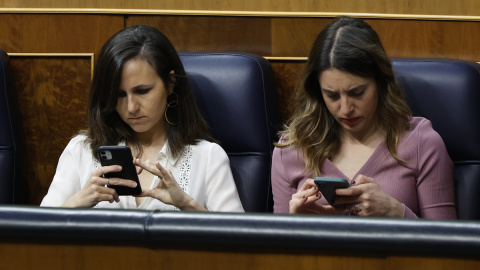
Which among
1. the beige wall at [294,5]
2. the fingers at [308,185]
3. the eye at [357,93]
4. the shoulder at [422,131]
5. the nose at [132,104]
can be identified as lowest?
→ the fingers at [308,185]

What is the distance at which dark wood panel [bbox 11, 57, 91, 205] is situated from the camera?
5.81 ft

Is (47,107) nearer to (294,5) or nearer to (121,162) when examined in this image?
(121,162)

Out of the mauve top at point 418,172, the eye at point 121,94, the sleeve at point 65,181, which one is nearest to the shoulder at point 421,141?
the mauve top at point 418,172

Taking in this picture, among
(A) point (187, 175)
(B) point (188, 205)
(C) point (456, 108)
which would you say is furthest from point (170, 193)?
(C) point (456, 108)

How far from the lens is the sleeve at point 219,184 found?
1.56 m

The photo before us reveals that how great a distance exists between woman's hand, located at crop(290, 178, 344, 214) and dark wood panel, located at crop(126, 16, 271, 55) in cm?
51

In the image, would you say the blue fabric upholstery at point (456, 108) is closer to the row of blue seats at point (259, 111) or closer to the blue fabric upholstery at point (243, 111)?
the row of blue seats at point (259, 111)

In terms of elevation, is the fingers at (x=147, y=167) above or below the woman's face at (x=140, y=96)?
below

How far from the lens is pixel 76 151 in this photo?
1.62 meters

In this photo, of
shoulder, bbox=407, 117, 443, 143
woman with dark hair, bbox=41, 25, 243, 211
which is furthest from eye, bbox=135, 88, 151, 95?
shoulder, bbox=407, 117, 443, 143

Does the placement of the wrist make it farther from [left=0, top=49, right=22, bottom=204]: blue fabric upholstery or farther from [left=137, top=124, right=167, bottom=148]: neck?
[left=0, top=49, right=22, bottom=204]: blue fabric upholstery

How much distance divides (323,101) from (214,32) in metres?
0.36

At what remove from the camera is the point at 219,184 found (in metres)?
1.58

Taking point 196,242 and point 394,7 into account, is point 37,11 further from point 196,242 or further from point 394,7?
point 196,242
